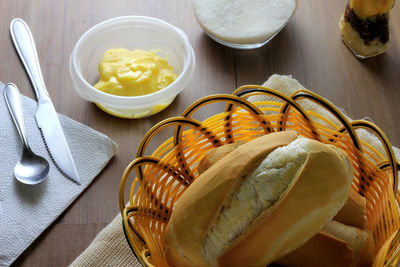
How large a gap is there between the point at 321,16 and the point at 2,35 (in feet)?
1.66

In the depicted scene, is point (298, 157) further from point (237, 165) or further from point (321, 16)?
point (321, 16)

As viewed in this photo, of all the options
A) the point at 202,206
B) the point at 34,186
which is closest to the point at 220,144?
the point at 202,206

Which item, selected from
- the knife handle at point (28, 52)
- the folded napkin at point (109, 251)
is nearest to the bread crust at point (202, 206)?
the folded napkin at point (109, 251)

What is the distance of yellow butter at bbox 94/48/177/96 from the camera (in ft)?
2.09

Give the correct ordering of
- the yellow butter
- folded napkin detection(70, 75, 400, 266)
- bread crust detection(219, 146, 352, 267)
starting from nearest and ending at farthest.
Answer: bread crust detection(219, 146, 352, 267), folded napkin detection(70, 75, 400, 266), the yellow butter

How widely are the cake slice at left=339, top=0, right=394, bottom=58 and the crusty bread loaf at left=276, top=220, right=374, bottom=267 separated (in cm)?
35

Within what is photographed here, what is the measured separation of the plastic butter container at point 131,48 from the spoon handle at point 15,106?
0.27ft

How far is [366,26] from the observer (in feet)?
2.26

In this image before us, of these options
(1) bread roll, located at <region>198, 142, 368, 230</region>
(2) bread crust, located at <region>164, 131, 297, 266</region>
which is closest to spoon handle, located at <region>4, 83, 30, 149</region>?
(2) bread crust, located at <region>164, 131, 297, 266</region>

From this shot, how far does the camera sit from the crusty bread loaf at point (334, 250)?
426mm

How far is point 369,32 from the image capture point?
69 centimetres

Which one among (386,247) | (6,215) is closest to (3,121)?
(6,215)

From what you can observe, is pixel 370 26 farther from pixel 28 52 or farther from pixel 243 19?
pixel 28 52

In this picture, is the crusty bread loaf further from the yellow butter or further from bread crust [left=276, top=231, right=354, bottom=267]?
the yellow butter
